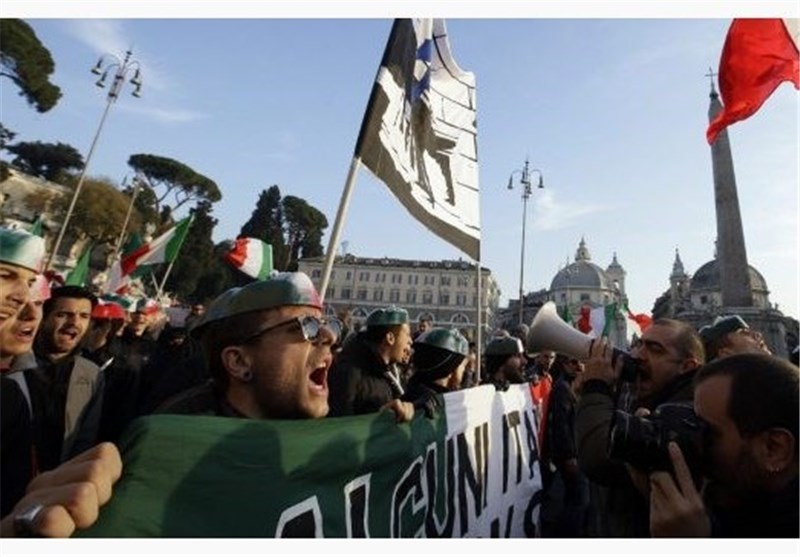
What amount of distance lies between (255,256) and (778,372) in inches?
185

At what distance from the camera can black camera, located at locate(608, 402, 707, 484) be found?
6.14ft

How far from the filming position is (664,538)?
6.15ft

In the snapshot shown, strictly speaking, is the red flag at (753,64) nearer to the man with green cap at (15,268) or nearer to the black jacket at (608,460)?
the black jacket at (608,460)

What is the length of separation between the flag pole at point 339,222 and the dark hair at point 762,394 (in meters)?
2.01

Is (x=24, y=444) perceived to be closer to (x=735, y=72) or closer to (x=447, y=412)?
(x=447, y=412)

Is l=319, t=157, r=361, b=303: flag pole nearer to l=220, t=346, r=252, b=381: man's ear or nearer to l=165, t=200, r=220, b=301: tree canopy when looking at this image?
l=220, t=346, r=252, b=381: man's ear

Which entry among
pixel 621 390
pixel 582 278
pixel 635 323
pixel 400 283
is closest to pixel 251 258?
pixel 621 390

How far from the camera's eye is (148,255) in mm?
9125

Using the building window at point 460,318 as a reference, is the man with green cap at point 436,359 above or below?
below

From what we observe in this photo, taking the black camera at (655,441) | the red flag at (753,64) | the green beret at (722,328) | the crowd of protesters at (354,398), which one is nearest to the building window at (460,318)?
the red flag at (753,64)

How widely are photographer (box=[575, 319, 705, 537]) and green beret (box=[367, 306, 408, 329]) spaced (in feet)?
4.63

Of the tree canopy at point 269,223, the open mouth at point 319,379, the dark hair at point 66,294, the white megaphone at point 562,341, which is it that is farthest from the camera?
the tree canopy at point 269,223

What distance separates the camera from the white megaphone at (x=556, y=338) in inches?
127

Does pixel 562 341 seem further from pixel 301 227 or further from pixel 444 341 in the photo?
pixel 301 227
